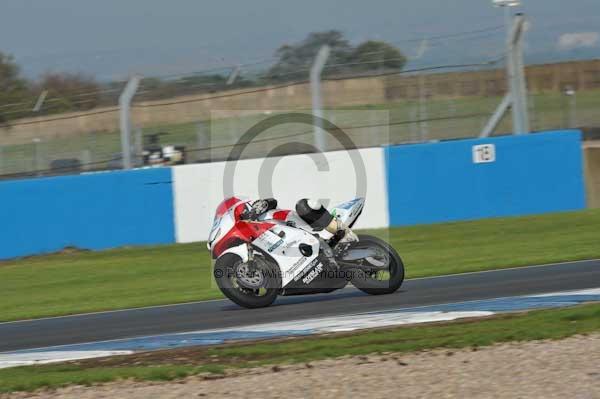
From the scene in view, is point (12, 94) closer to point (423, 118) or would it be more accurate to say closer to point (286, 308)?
point (423, 118)

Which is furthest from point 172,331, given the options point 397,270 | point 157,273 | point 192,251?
point 192,251

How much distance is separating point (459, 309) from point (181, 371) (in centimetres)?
310

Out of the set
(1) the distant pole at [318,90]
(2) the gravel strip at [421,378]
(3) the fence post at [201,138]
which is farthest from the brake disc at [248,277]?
(1) the distant pole at [318,90]

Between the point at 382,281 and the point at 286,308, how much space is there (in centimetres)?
102

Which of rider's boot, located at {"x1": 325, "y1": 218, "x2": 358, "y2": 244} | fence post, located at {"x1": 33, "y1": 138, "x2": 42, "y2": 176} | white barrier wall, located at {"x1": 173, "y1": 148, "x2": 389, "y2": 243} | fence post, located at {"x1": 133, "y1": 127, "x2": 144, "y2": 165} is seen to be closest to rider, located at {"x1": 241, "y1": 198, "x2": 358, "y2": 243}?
rider's boot, located at {"x1": 325, "y1": 218, "x2": 358, "y2": 244}

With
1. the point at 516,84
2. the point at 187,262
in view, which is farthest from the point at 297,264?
the point at 516,84

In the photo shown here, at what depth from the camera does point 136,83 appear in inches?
Result: 694

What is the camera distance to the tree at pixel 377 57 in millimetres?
18172

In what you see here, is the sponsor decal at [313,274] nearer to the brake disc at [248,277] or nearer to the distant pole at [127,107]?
the brake disc at [248,277]

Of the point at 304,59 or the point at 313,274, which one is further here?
the point at 304,59

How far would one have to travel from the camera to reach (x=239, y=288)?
10.2m

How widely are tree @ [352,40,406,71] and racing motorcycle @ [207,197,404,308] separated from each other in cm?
834

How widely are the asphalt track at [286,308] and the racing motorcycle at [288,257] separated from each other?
0.24m

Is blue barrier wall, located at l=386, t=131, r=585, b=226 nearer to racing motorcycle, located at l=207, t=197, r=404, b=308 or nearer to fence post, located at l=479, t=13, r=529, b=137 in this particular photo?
fence post, located at l=479, t=13, r=529, b=137
